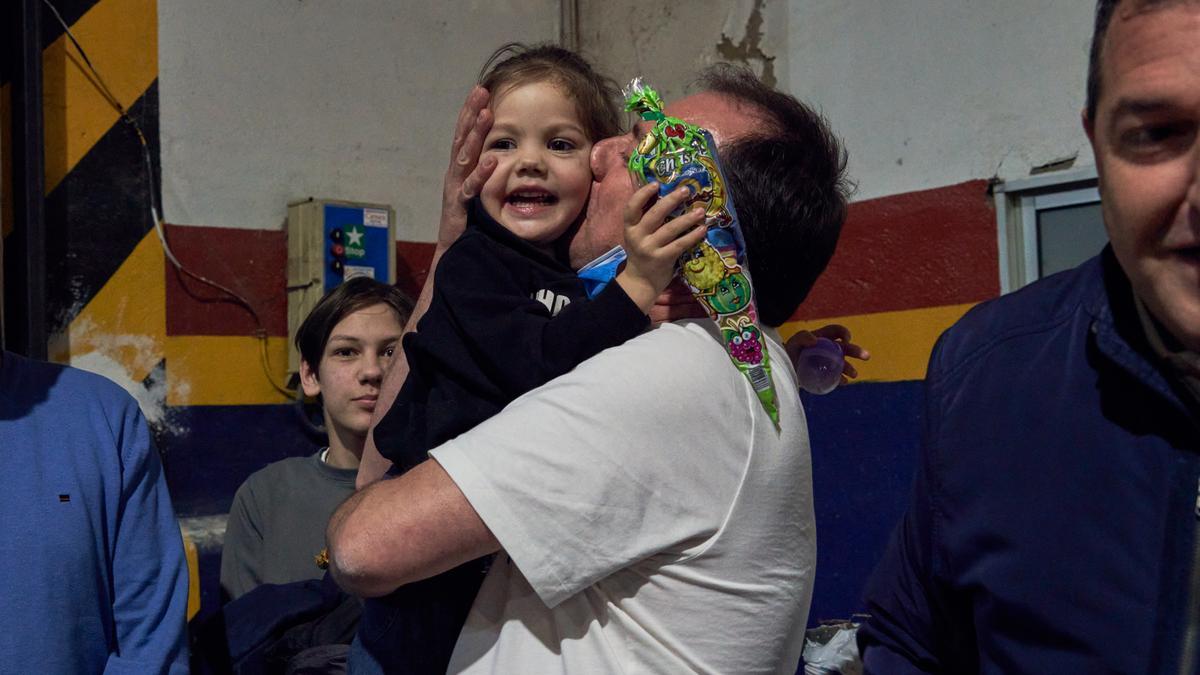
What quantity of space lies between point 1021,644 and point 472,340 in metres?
0.89

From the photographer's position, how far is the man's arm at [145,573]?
2.26 m

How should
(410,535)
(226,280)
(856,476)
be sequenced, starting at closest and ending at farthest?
(410,535) → (856,476) → (226,280)

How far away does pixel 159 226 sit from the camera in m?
3.99

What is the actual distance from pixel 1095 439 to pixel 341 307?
8.38 ft

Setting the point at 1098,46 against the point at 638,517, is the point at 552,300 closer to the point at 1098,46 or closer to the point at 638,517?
the point at 638,517

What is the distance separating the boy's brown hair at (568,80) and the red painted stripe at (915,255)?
5.10ft

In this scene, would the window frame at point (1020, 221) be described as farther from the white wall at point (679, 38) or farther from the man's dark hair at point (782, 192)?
the man's dark hair at point (782, 192)

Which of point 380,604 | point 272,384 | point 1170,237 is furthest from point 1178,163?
point 272,384

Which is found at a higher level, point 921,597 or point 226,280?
point 226,280

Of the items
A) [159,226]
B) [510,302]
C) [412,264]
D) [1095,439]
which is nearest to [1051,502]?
[1095,439]

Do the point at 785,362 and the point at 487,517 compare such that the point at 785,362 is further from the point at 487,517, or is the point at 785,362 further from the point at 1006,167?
the point at 1006,167

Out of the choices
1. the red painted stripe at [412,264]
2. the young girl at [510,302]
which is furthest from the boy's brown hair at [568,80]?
the red painted stripe at [412,264]

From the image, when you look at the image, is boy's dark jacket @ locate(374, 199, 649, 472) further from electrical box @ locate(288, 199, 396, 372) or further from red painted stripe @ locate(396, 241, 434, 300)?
red painted stripe @ locate(396, 241, 434, 300)

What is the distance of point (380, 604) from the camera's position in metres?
1.69
